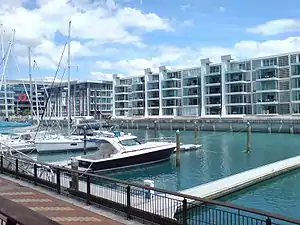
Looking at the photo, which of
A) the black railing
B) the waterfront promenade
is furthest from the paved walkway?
the black railing

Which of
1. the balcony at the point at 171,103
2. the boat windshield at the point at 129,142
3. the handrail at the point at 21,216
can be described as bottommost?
the boat windshield at the point at 129,142

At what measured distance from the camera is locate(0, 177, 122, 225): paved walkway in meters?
9.18

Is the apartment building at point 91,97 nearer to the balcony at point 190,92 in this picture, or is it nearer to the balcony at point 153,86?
the balcony at point 153,86

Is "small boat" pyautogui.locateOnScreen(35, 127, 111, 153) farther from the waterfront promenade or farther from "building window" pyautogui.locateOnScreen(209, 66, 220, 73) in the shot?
"building window" pyautogui.locateOnScreen(209, 66, 220, 73)

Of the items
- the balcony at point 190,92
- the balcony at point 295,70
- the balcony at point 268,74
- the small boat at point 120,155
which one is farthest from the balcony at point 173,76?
the small boat at point 120,155

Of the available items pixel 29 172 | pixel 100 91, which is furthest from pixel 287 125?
pixel 100 91

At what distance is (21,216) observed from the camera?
3.47 meters

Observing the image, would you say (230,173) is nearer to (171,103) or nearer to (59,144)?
(59,144)

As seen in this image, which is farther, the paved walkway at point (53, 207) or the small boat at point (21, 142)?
the small boat at point (21, 142)

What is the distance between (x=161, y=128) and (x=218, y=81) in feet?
71.6

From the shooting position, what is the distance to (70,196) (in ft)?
39.1

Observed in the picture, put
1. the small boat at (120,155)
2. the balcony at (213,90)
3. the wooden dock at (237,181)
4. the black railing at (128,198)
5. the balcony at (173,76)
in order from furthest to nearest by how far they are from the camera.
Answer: the balcony at (173,76)
the balcony at (213,90)
the small boat at (120,155)
the wooden dock at (237,181)
the black railing at (128,198)

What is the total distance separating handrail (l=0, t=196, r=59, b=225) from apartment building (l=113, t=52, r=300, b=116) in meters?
92.3

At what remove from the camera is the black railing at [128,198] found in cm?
930
